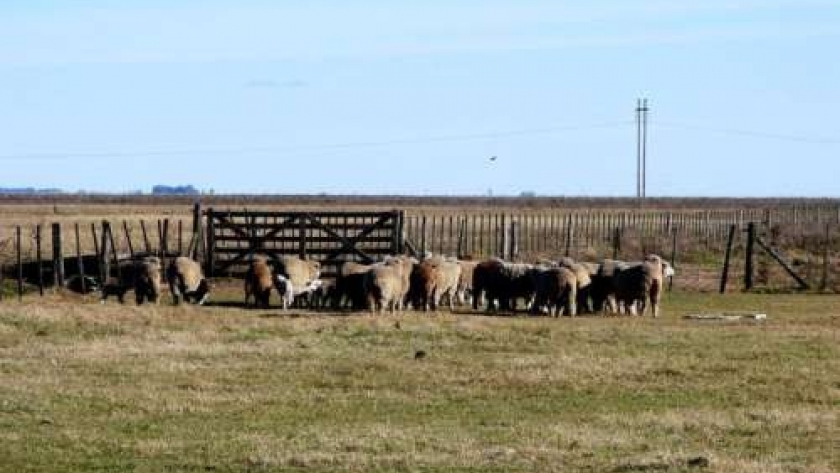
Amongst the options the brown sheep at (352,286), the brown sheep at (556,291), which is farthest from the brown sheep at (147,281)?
the brown sheep at (556,291)

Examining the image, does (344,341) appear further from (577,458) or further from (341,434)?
(577,458)

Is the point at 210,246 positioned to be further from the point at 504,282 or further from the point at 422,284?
the point at 504,282

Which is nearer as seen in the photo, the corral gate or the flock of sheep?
the flock of sheep

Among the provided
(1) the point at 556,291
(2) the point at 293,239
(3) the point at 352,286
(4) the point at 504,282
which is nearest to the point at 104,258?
(2) the point at 293,239

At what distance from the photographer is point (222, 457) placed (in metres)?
16.4

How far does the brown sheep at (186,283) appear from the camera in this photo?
38344mm

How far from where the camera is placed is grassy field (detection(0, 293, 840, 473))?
16609 mm

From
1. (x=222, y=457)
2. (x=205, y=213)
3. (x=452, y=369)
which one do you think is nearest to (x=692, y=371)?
(x=452, y=369)

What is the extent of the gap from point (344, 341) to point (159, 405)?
8.00 m

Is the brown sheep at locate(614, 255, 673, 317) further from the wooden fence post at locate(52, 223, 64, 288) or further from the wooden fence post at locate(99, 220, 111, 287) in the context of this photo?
the wooden fence post at locate(52, 223, 64, 288)

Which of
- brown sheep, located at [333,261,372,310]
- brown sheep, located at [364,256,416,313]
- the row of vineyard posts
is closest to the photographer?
brown sheep, located at [364,256,416,313]

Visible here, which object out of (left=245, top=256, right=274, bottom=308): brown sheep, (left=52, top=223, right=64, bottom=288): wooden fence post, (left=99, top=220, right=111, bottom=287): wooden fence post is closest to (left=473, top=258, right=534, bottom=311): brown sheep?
(left=245, top=256, right=274, bottom=308): brown sheep

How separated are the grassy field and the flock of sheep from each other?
123 inches

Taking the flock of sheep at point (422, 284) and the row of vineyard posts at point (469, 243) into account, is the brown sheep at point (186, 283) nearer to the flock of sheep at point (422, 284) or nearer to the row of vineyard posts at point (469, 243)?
the flock of sheep at point (422, 284)
